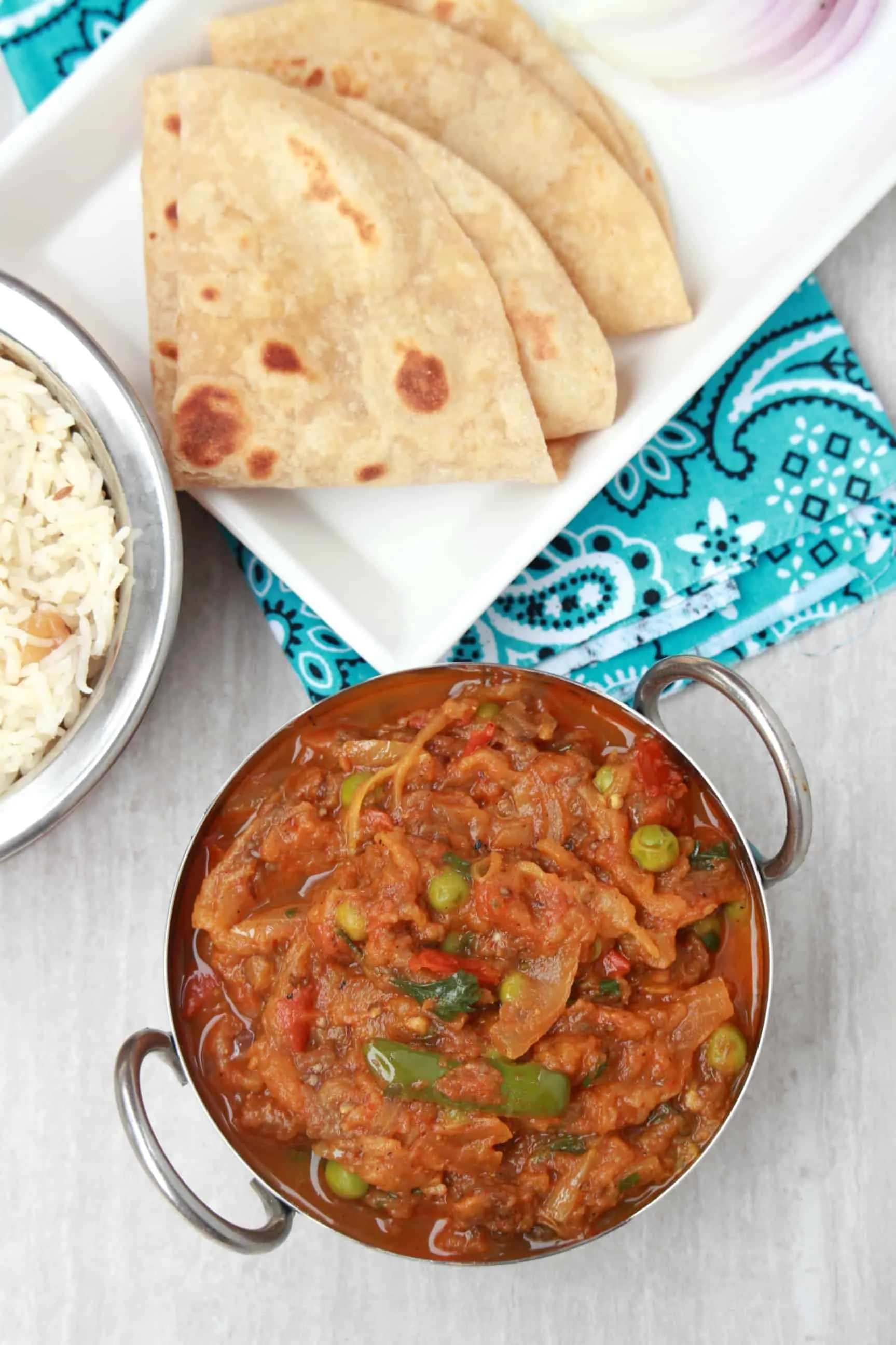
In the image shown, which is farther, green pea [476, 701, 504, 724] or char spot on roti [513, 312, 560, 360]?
char spot on roti [513, 312, 560, 360]

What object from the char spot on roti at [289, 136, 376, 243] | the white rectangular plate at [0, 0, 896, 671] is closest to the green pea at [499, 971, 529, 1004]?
the white rectangular plate at [0, 0, 896, 671]

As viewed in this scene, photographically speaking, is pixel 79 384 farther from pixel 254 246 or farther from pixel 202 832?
pixel 202 832

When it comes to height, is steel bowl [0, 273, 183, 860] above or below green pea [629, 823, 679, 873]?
above

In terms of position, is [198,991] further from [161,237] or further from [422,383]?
[161,237]

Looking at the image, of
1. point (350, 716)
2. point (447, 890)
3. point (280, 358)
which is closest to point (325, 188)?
point (280, 358)

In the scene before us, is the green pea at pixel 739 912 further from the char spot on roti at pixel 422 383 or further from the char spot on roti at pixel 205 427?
the char spot on roti at pixel 205 427

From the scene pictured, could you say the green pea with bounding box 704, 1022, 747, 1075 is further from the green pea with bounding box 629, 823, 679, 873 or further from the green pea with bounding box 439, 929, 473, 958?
the green pea with bounding box 439, 929, 473, 958
